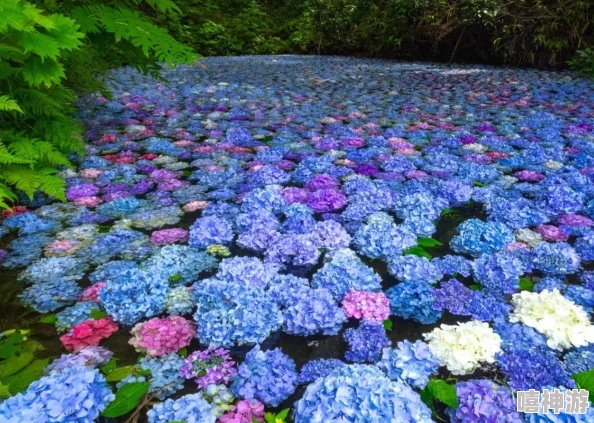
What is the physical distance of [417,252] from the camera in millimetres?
2307

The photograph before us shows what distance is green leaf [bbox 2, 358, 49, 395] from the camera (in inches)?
56.4

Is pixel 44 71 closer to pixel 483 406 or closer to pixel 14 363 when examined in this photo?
pixel 14 363

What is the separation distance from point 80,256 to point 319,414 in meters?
1.59

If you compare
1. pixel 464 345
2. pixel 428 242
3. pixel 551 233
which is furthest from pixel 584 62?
pixel 464 345

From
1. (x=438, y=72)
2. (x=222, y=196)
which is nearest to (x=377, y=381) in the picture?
(x=222, y=196)

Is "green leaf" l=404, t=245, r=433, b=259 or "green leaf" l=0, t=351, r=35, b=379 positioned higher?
"green leaf" l=404, t=245, r=433, b=259

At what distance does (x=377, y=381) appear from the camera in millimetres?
1342

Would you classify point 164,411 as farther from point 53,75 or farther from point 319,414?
point 53,75

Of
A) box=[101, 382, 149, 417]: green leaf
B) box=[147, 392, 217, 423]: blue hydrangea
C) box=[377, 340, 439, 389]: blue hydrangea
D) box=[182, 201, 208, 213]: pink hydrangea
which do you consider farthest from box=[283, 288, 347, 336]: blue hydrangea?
box=[182, 201, 208, 213]: pink hydrangea

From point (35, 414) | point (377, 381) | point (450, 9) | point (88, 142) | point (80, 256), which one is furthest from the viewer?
point (450, 9)

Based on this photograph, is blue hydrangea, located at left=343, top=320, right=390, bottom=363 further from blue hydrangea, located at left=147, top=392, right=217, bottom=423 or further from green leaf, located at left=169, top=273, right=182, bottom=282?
green leaf, located at left=169, top=273, right=182, bottom=282

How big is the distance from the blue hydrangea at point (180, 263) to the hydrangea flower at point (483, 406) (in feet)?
4.12

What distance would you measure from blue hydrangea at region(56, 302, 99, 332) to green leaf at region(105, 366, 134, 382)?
0.38 meters

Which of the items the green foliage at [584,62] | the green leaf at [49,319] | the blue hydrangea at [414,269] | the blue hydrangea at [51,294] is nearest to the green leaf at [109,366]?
the green leaf at [49,319]
